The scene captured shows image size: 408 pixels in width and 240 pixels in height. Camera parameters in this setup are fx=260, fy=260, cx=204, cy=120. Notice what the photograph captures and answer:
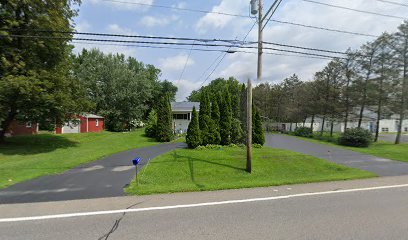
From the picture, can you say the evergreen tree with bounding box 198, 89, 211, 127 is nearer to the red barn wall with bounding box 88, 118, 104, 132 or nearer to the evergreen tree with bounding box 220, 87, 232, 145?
the evergreen tree with bounding box 220, 87, 232, 145

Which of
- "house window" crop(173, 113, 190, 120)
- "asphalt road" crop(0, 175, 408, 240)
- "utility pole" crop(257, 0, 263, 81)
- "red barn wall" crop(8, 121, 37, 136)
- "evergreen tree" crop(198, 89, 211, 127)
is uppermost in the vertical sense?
"utility pole" crop(257, 0, 263, 81)

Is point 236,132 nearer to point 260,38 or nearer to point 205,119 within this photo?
point 205,119

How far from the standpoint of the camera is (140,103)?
43812 mm

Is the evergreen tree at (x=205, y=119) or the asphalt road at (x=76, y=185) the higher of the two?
the evergreen tree at (x=205, y=119)

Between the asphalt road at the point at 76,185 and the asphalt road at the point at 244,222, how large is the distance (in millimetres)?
1041

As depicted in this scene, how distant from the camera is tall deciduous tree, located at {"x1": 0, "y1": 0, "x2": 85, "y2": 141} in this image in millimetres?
16453

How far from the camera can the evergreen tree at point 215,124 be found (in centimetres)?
1741

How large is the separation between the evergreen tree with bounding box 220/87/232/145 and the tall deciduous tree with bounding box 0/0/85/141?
11016 millimetres

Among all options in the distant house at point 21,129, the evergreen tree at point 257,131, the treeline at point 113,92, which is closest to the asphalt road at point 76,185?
the evergreen tree at point 257,131

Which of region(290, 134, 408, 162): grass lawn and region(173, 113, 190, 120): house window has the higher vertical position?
region(173, 113, 190, 120): house window

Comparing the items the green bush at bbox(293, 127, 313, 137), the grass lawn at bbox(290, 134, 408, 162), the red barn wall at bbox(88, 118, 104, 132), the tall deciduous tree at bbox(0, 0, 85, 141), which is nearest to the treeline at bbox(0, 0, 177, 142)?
the tall deciduous tree at bbox(0, 0, 85, 141)

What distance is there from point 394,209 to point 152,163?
947 cm

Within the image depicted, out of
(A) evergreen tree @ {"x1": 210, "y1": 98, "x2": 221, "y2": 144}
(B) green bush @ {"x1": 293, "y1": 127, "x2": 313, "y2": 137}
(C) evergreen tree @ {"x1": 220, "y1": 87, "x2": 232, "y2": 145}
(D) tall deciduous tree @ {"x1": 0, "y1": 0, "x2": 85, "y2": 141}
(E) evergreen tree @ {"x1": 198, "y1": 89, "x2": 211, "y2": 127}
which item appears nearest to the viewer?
(D) tall deciduous tree @ {"x1": 0, "y1": 0, "x2": 85, "y2": 141}

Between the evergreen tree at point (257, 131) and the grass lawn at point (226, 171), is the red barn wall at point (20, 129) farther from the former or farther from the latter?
the evergreen tree at point (257, 131)
